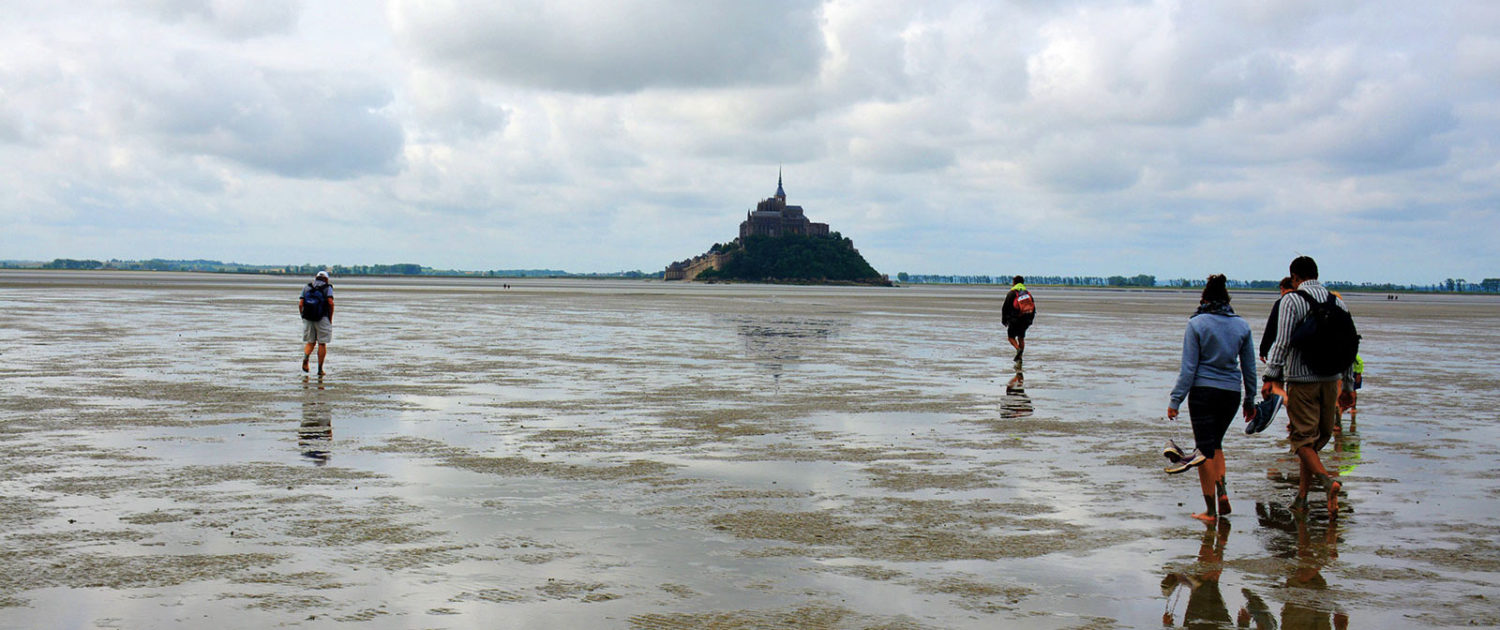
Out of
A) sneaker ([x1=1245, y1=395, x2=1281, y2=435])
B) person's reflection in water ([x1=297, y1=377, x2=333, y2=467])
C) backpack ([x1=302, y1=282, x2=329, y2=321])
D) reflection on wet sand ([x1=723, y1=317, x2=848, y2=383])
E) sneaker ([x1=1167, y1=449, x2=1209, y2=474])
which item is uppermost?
backpack ([x1=302, y1=282, x2=329, y2=321])

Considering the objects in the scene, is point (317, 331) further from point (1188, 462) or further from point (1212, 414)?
point (1212, 414)

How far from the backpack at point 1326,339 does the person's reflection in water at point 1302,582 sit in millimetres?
1227

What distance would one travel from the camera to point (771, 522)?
8367 mm

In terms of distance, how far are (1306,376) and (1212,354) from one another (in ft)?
2.87

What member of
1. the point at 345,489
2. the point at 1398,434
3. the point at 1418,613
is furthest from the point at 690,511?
the point at 1398,434

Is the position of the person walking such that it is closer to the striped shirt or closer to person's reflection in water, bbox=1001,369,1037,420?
the striped shirt

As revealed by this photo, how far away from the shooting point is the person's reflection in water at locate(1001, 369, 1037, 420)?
1544 centimetres

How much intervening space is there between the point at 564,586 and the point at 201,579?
2136 millimetres

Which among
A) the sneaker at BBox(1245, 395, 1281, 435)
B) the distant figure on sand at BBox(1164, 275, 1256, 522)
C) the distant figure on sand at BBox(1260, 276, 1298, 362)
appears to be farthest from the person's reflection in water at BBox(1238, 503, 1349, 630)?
the distant figure on sand at BBox(1260, 276, 1298, 362)

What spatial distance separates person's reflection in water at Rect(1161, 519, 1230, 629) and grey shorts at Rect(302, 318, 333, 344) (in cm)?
1582

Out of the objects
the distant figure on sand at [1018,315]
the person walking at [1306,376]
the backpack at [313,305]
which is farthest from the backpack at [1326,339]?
the backpack at [313,305]

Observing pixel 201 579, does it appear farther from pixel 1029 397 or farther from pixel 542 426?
pixel 1029 397

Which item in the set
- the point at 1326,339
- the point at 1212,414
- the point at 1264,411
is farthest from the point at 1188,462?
the point at 1326,339

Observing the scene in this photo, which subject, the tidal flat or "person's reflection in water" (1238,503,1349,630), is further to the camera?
the tidal flat
